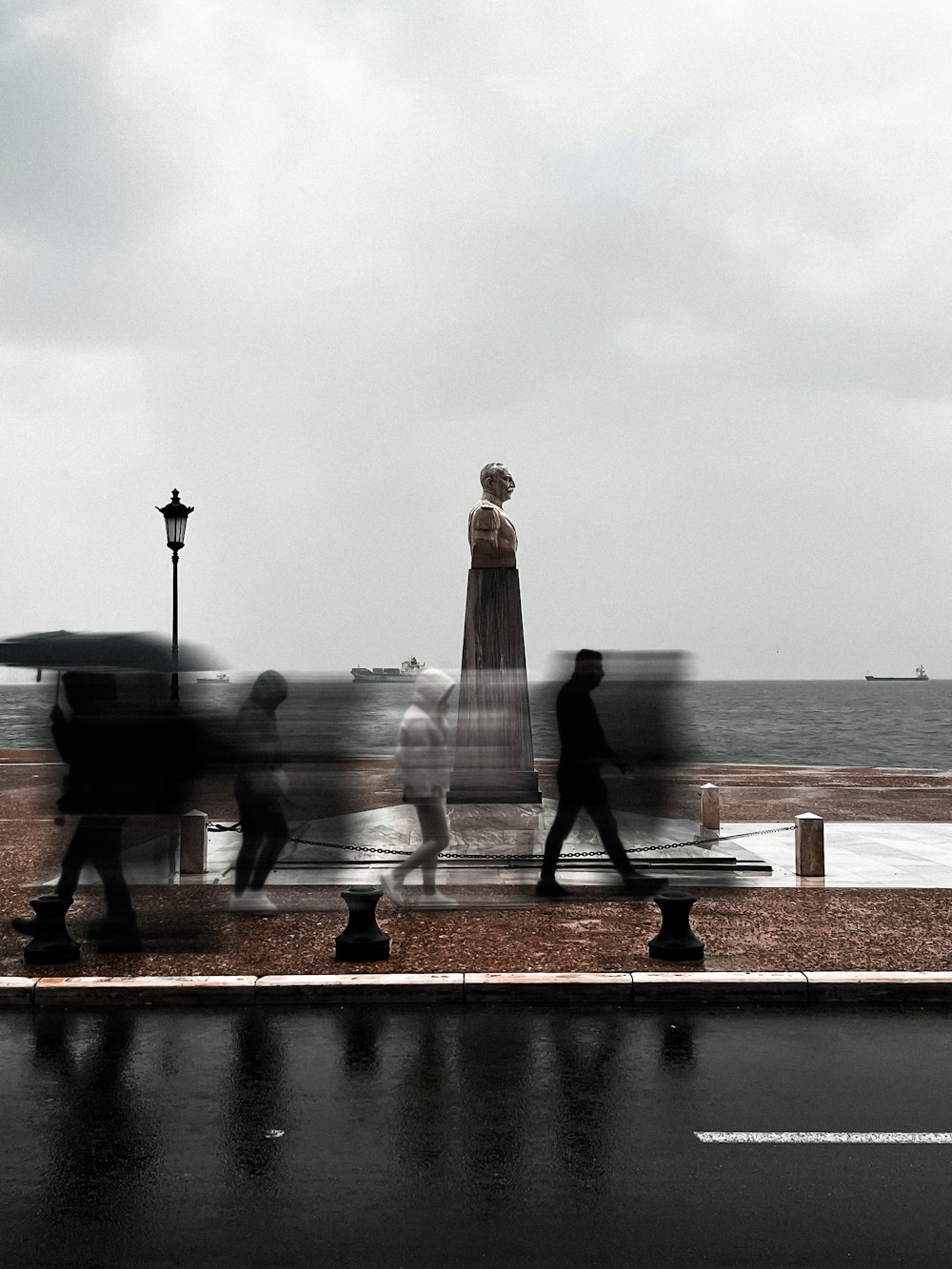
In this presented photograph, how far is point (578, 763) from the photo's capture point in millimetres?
10109

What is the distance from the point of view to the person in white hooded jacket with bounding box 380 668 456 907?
9.31 meters

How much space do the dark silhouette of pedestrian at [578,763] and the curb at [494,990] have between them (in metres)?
3.01

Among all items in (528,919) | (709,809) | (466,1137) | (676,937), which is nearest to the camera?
(466,1137)

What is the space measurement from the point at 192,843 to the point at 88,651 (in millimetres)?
4140

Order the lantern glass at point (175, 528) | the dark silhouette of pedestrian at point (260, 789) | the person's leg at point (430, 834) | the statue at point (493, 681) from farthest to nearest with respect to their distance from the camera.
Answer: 1. the lantern glass at point (175, 528)
2. the statue at point (493, 681)
3. the dark silhouette of pedestrian at point (260, 789)
4. the person's leg at point (430, 834)

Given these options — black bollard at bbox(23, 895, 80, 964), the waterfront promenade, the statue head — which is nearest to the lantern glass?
the waterfront promenade

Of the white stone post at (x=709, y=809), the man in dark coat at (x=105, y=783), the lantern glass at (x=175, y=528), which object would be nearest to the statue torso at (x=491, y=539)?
the white stone post at (x=709, y=809)

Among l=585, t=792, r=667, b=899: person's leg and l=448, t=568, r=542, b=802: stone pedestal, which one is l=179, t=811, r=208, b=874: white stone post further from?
l=585, t=792, r=667, b=899: person's leg

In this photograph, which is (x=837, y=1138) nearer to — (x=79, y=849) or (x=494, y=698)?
(x=79, y=849)

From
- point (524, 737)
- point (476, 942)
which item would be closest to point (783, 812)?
point (524, 737)

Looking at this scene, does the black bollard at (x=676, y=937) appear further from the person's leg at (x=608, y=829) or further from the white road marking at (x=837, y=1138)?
the white road marking at (x=837, y=1138)

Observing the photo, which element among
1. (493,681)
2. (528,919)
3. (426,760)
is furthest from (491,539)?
(528,919)

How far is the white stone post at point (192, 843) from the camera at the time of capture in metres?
12.0

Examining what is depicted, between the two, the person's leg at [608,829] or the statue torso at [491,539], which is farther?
the statue torso at [491,539]
